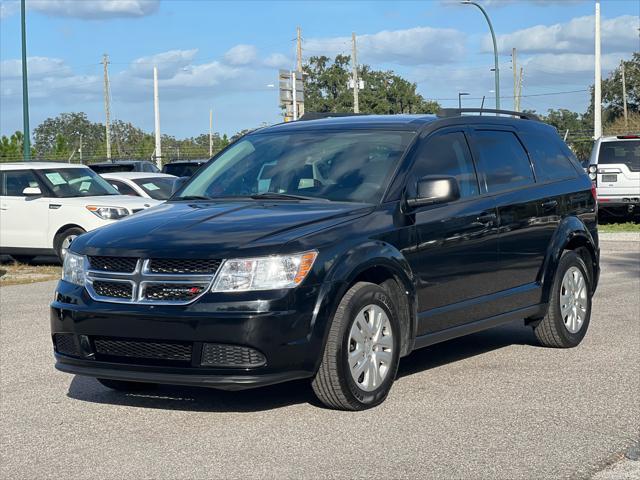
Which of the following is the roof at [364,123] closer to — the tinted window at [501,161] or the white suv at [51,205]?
the tinted window at [501,161]

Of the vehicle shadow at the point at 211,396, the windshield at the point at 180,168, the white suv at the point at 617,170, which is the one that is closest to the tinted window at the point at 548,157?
the vehicle shadow at the point at 211,396

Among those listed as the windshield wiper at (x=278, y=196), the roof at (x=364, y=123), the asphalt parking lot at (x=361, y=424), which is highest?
the roof at (x=364, y=123)

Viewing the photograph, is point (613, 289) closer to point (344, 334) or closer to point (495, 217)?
point (495, 217)

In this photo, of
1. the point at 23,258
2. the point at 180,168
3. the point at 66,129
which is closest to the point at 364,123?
the point at 23,258

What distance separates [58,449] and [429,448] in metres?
1.94

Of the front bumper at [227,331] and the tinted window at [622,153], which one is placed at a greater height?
the tinted window at [622,153]

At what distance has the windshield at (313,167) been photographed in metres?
7.36

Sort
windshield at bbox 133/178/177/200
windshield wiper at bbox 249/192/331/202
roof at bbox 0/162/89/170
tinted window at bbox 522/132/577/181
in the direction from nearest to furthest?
windshield wiper at bbox 249/192/331/202
tinted window at bbox 522/132/577/181
roof at bbox 0/162/89/170
windshield at bbox 133/178/177/200

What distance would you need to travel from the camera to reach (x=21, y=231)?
1811 centimetres

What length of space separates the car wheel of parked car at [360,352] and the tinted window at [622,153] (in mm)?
19447

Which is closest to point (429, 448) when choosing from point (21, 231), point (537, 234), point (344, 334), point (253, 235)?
point (344, 334)

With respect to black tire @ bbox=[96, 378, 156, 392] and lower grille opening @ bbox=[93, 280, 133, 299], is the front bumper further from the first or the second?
black tire @ bbox=[96, 378, 156, 392]

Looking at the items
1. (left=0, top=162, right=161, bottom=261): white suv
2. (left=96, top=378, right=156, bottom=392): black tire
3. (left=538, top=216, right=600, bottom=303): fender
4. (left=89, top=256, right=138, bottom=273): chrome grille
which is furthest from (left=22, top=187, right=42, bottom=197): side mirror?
(left=89, top=256, right=138, bottom=273): chrome grille

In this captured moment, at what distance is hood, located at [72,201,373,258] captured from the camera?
6344 millimetres
